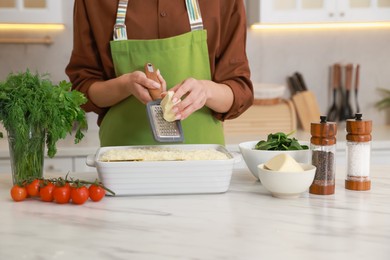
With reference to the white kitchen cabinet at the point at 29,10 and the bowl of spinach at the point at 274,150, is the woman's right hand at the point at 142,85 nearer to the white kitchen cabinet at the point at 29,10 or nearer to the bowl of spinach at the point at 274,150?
the bowl of spinach at the point at 274,150

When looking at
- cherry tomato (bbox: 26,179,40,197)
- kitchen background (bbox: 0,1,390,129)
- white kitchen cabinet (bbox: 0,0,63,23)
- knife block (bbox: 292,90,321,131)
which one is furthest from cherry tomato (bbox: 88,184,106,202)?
knife block (bbox: 292,90,321,131)

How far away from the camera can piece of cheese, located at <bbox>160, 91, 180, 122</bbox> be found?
5.00ft

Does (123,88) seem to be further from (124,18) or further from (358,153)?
(358,153)

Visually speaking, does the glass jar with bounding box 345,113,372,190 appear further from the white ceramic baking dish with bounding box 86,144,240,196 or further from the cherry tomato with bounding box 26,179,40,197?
the cherry tomato with bounding box 26,179,40,197

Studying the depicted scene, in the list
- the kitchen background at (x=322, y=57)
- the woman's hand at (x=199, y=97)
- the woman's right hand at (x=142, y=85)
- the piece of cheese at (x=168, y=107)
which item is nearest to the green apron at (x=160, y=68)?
the woman's hand at (x=199, y=97)

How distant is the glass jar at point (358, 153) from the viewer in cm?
152

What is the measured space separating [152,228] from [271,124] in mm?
2221

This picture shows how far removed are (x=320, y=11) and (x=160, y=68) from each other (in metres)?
1.63

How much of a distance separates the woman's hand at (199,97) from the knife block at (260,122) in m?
1.56

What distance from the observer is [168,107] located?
1539mm

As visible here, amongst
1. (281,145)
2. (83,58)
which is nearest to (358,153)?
(281,145)

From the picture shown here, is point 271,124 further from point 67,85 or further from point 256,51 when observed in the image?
point 67,85

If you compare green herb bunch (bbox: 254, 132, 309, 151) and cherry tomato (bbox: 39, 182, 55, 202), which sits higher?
green herb bunch (bbox: 254, 132, 309, 151)

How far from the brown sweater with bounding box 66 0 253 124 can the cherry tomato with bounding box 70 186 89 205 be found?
19.6 inches
